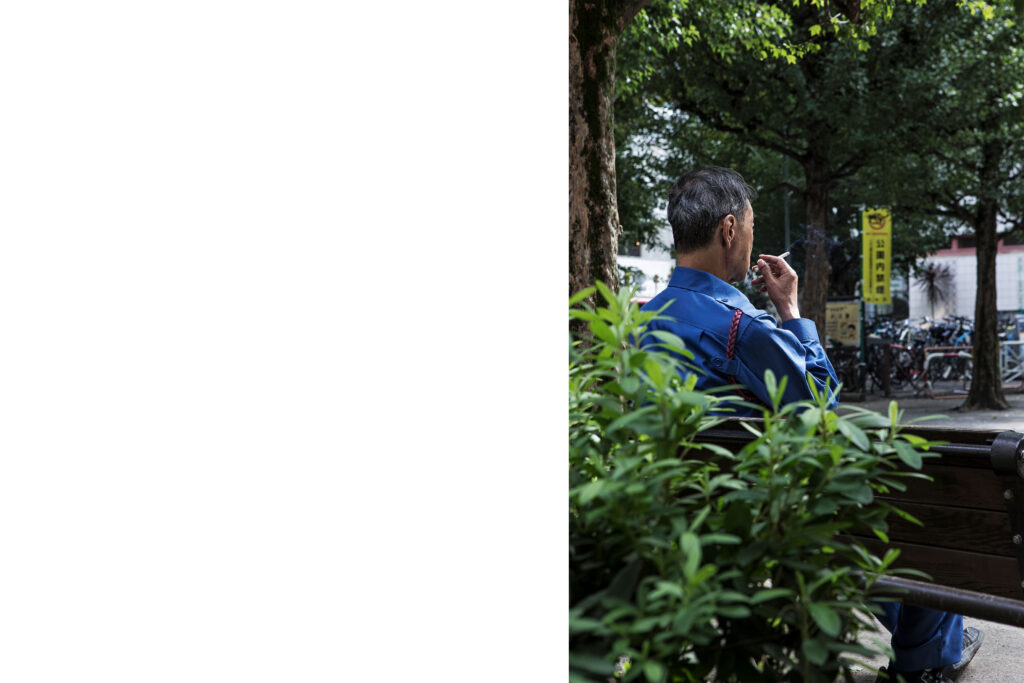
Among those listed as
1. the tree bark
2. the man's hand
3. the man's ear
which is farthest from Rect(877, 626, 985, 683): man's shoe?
the tree bark

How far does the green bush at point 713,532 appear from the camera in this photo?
1.18 meters

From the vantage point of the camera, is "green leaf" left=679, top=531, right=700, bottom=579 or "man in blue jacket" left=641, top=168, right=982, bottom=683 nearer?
"green leaf" left=679, top=531, right=700, bottom=579

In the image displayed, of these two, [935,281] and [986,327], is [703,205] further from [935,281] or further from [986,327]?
[935,281]

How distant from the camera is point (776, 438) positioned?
49.6 inches

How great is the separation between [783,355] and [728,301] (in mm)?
210

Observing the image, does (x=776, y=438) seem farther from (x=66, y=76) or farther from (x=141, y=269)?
(x=66, y=76)

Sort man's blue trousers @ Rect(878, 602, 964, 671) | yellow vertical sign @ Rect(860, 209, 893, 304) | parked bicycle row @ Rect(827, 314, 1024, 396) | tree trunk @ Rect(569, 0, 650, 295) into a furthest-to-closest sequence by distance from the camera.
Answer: parked bicycle row @ Rect(827, 314, 1024, 396)
yellow vertical sign @ Rect(860, 209, 893, 304)
man's blue trousers @ Rect(878, 602, 964, 671)
tree trunk @ Rect(569, 0, 650, 295)

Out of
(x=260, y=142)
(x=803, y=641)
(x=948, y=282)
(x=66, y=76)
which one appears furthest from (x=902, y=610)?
(x=948, y=282)

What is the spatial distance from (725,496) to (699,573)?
18 cm

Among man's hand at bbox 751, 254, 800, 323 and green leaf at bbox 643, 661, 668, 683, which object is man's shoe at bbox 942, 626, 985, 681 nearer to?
man's hand at bbox 751, 254, 800, 323

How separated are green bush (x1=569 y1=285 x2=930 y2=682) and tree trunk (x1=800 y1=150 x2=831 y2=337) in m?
15.7

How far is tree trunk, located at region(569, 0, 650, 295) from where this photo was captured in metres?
2.25

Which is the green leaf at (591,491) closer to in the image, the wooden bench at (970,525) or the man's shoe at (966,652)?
the wooden bench at (970,525)

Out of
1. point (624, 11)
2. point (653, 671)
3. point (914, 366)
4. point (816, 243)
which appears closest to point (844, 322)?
point (914, 366)
